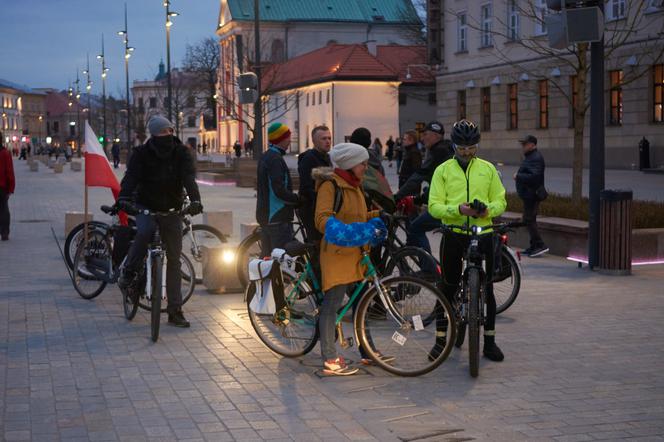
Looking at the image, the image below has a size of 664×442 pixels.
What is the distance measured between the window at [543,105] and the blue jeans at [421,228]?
3826 cm

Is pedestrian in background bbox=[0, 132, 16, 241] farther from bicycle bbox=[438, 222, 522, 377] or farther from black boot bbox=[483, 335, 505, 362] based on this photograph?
black boot bbox=[483, 335, 505, 362]

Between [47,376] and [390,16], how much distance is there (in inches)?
4231

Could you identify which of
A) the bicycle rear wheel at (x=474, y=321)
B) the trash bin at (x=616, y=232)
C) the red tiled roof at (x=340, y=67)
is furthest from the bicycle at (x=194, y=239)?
the red tiled roof at (x=340, y=67)

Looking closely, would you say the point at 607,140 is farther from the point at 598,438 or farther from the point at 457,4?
the point at 598,438

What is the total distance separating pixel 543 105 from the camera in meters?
47.6

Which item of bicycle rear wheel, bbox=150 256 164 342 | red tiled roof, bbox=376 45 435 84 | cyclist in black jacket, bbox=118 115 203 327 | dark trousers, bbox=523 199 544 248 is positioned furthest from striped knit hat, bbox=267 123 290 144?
red tiled roof, bbox=376 45 435 84

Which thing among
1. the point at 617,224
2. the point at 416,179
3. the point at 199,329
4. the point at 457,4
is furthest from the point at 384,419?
the point at 457,4

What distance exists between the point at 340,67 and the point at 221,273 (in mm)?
70796

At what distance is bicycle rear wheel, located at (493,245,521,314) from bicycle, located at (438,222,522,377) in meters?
1.52

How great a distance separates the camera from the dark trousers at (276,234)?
9984 mm

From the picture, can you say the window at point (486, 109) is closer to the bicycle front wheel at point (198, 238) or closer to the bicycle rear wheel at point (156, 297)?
the bicycle front wheel at point (198, 238)

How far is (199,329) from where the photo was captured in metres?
9.42

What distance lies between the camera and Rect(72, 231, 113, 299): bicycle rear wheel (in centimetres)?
1116

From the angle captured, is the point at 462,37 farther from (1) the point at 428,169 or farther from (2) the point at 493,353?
(2) the point at 493,353
